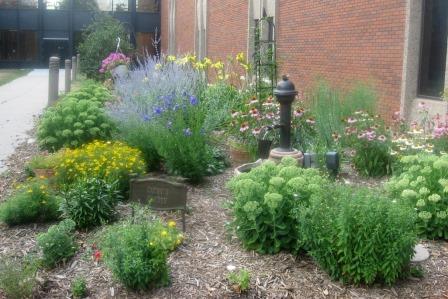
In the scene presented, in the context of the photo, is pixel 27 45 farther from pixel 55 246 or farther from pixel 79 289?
pixel 79 289

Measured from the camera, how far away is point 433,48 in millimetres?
9727

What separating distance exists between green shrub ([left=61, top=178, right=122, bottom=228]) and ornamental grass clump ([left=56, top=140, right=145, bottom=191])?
0.35m

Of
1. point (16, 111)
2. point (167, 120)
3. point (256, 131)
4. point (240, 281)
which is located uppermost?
point (167, 120)

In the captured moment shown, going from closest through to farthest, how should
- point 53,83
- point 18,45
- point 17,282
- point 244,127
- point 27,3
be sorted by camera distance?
point 17,282
point 244,127
point 53,83
point 27,3
point 18,45

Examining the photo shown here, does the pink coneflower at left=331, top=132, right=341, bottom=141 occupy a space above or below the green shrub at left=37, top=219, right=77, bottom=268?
above

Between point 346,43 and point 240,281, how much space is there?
343 inches

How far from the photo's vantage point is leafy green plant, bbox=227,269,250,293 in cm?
427

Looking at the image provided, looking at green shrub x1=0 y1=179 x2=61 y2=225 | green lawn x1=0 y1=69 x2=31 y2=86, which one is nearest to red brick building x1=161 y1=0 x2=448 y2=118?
green shrub x1=0 y1=179 x2=61 y2=225

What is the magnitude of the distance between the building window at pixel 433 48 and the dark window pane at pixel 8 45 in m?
41.9

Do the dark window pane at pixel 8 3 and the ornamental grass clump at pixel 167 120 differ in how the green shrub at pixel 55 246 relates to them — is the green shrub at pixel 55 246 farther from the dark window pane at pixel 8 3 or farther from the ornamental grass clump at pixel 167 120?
the dark window pane at pixel 8 3

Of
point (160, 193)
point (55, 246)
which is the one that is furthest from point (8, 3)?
point (55, 246)

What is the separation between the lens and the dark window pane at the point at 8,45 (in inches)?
1841

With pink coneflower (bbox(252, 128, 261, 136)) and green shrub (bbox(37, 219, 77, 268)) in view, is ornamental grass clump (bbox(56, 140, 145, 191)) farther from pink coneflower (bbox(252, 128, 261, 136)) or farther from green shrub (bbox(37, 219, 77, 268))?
pink coneflower (bbox(252, 128, 261, 136))

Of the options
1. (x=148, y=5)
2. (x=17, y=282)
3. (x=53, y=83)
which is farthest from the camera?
(x=148, y=5)
